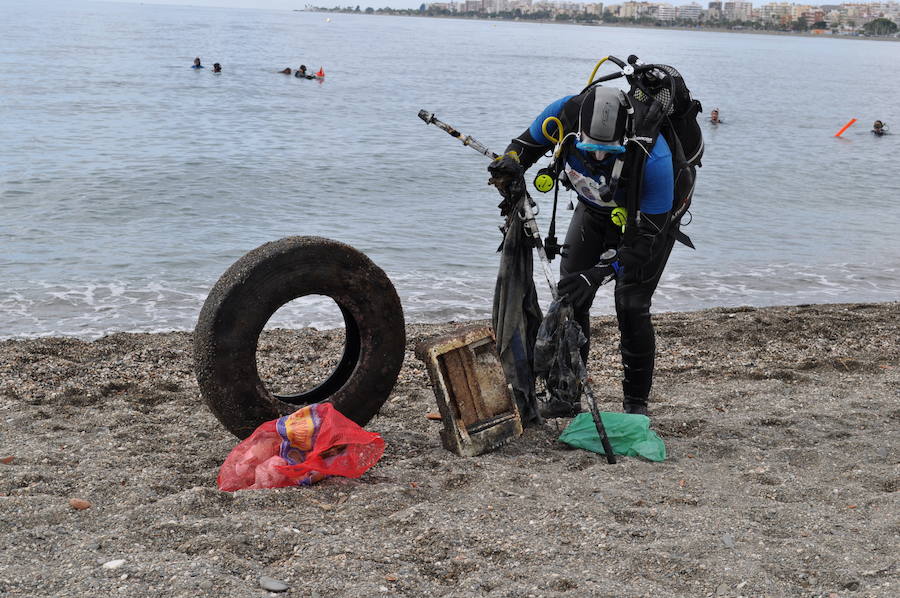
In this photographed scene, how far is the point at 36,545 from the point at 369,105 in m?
33.9

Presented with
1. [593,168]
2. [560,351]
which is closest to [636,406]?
[560,351]

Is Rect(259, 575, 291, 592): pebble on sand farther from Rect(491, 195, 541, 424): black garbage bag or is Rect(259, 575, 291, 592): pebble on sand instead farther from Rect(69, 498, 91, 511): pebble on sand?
Rect(491, 195, 541, 424): black garbage bag

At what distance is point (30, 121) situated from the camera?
25016 millimetres

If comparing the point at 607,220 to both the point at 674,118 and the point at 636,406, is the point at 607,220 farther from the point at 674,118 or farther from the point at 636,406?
the point at 636,406

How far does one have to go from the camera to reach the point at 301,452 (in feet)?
14.5

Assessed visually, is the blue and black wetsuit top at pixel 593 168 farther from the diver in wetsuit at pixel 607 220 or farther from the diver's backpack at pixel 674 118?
the diver's backpack at pixel 674 118

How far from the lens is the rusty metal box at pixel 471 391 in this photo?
15.7 ft

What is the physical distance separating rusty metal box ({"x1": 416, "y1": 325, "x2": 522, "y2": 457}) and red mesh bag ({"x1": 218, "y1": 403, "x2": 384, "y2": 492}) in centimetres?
46

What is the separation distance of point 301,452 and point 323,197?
13.5m

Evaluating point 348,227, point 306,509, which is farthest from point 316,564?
point 348,227

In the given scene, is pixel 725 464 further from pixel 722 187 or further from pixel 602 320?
pixel 722 187

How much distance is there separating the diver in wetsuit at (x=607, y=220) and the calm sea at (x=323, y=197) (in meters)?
4.45

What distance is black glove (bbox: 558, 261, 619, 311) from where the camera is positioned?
4902 mm

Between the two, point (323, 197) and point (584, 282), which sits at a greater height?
point (584, 282)
